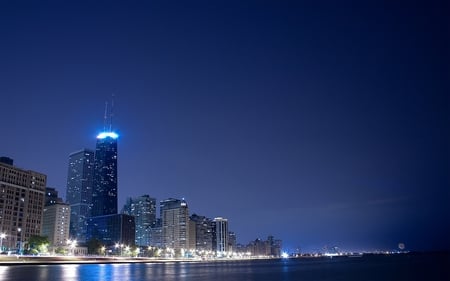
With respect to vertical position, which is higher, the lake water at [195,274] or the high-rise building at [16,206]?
the high-rise building at [16,206]

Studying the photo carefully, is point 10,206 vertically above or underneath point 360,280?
above

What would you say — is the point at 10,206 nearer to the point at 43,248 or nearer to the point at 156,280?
the point at 43,248

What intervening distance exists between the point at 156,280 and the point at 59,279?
14.3 meters

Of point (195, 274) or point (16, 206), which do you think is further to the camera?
point (16, 206)

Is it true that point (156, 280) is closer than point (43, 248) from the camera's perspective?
Yes

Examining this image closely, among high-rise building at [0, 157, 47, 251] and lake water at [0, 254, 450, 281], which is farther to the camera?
high-rise building at [0, 157, 47, 251]

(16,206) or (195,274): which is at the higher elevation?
(16,206)

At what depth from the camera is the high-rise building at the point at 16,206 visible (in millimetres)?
186000

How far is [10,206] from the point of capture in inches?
7426

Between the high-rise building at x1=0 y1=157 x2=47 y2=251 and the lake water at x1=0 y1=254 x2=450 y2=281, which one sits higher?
the high-rise building at x1=0 y1=157 x2=47 y2=251

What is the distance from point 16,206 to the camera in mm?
191875

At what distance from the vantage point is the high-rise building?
186 metres

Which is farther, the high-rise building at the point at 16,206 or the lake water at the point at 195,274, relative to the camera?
the high-rise building at the point at 16,206

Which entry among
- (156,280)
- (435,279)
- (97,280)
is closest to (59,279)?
(97,280)
